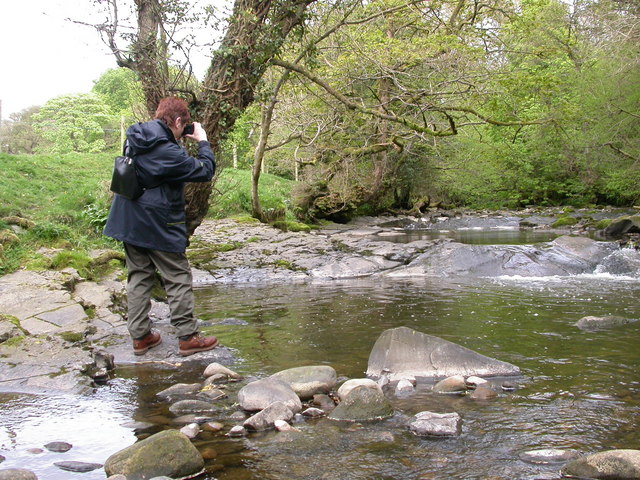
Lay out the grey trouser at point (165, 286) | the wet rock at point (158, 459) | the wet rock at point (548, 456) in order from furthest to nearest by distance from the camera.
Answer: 1. the grey trouser at point (165, 286)
2. the wet rock at point (548, 456)
3. the wet rock at point (158, 459)

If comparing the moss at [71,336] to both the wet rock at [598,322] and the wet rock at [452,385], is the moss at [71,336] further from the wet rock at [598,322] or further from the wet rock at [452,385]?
the wet rock at [598,322]

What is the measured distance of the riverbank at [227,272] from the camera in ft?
16.5

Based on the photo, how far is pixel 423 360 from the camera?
504 cm

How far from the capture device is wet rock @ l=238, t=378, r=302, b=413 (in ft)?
13.3

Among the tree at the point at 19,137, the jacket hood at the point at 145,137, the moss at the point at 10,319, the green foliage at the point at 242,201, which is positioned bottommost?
the moss at the point at 10,319

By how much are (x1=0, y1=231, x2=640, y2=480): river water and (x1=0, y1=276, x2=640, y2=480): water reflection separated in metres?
0.01

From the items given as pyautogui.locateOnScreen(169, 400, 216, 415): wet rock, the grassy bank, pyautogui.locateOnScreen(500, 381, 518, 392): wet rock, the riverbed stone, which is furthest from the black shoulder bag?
pyautogui.locateOnScreen(500, 381, 518, 392): wet rock

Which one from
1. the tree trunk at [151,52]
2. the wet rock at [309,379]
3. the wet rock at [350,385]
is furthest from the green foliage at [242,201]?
the wet rock at [350,385]

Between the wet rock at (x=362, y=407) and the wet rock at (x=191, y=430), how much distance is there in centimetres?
92

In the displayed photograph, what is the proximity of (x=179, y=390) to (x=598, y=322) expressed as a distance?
4984mm

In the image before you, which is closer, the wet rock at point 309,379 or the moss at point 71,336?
the wet rock at point 309,379

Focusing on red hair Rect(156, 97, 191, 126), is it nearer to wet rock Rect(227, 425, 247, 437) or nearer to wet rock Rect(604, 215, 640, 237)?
wet rock Rect(227, 425, 247, 437)

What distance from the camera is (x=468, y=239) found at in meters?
19.3

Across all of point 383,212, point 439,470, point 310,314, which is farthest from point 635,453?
point 383,212
